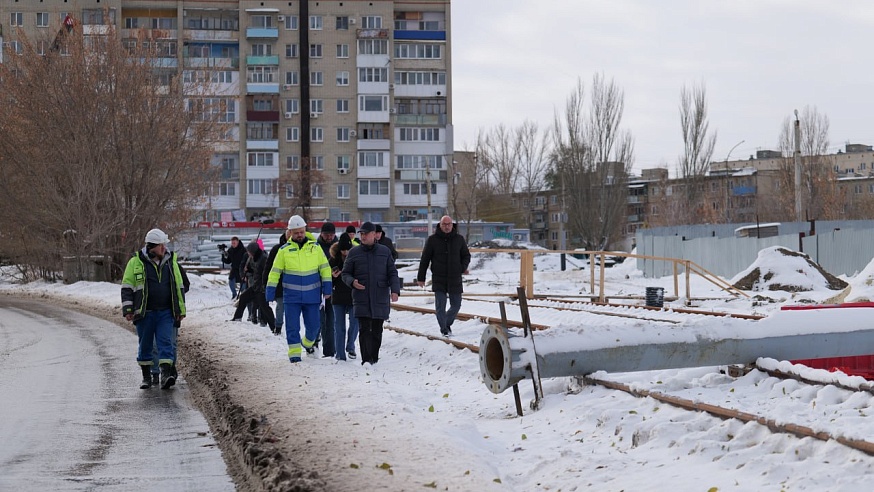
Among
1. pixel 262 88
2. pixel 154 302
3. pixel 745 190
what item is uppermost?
pixel 262 88

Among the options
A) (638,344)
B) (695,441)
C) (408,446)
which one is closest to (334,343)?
(638,344)

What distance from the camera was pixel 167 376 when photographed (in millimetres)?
11430

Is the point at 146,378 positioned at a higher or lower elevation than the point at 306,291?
lower

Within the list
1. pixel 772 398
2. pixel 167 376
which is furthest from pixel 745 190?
pixel 772 398

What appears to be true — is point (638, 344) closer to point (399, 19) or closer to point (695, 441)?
point (695, 441)

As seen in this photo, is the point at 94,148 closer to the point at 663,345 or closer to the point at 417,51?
the point at 663,345

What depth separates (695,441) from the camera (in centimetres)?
654

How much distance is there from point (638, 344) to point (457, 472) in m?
3.06

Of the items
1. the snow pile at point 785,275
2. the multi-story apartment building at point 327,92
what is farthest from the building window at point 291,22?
the snow pile at point 785,275

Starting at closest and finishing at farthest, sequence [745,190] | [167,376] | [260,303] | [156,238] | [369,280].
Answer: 1. [167,376]
2. [156,238]
3. [369,280]
4. [260,303]
5. [745,190]

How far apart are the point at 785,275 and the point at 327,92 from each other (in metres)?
58.9

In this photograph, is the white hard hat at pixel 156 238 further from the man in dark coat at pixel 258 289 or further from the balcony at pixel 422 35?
the balcony at pixel 422 35

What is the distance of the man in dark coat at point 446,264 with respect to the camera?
15.2 metres

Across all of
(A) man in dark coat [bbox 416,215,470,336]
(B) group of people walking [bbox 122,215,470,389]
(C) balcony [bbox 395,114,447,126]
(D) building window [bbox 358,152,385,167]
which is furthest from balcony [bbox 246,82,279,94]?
(B) group of people walking [bbox 122,215,470,389]
